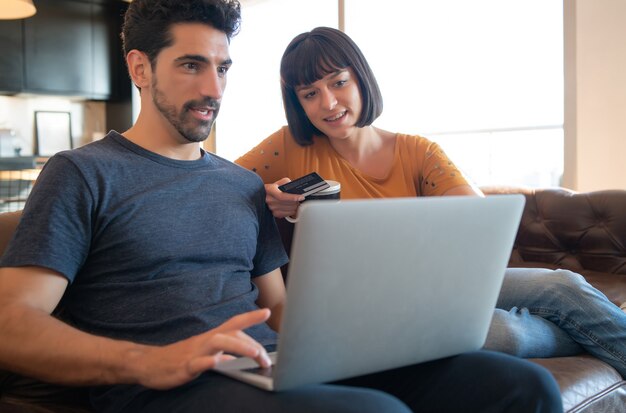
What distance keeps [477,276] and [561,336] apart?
0.83 metres

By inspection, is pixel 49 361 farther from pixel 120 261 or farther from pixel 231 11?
pixel 231 11

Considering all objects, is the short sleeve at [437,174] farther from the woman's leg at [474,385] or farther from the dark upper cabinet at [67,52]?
the dark upper cabinet at [67,52]

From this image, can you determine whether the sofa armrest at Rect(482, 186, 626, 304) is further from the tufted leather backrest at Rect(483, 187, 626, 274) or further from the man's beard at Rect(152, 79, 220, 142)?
the man's beard at Rect(152, 79, 220, 142)

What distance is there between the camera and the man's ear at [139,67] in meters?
1.45

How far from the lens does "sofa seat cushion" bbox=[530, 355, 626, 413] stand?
1479 millimetres

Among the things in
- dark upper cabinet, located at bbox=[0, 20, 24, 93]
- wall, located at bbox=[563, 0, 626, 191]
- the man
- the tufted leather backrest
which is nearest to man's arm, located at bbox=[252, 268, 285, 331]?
the man

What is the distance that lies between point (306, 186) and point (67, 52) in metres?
5.36

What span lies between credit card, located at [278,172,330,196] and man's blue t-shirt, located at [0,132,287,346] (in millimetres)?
232

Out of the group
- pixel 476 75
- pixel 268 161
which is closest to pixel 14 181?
pixel 476 75

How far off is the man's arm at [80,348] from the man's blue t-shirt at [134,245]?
0.04m

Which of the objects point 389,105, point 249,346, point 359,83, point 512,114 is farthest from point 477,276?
point 389,105

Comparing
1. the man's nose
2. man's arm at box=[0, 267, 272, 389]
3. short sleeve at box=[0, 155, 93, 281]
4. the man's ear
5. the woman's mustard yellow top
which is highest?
the man's ear

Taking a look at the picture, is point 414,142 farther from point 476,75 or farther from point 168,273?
point 476,75

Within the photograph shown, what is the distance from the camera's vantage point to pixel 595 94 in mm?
3596
